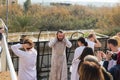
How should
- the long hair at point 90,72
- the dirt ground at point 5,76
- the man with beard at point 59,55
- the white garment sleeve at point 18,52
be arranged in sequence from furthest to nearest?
the man with beard at point 59,55, the dirt ground at point 5,76, the white garment sleeve at point 18,52, the long hair at point 90,72

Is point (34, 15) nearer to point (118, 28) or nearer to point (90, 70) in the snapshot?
point (118, 28)

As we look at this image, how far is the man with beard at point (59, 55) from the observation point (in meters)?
5.99

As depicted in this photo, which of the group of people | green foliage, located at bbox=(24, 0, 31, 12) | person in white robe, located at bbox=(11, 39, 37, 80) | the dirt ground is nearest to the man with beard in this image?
the group of people

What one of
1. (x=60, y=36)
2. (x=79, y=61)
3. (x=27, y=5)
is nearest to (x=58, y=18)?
(x=27, y=5)

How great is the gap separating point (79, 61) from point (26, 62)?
734mm

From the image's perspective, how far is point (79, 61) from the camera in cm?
445

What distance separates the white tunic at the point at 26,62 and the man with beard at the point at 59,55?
1.55 m

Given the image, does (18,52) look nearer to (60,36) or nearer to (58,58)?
(60,36)

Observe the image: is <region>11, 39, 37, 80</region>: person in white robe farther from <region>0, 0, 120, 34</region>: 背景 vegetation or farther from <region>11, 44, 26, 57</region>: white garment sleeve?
<region>0, 0, 120, 34</region>: 背景 vegetation

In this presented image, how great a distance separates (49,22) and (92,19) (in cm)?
376

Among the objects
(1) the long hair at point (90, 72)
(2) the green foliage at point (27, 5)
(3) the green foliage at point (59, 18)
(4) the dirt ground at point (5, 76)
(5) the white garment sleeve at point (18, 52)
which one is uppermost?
(1) the long hair at point (90, 72)

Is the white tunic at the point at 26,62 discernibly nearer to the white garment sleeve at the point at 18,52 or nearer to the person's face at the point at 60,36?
the white garment sleeve at the point at 18,52

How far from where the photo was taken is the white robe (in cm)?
604

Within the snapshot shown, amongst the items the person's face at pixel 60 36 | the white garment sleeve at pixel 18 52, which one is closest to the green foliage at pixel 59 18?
the person's face at pixel 60 36
